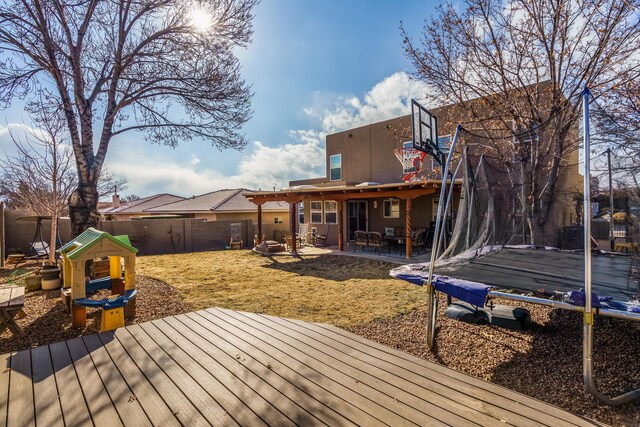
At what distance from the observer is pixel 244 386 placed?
8.71 ft

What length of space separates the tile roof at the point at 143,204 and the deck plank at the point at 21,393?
2024 centimetres

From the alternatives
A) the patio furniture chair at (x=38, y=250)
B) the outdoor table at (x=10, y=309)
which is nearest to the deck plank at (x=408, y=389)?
the outdoor table at (x=10, y=309)

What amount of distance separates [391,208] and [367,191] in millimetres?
2761

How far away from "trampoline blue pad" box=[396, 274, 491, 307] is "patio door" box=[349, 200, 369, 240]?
35.7ft

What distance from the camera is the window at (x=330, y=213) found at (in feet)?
49.3

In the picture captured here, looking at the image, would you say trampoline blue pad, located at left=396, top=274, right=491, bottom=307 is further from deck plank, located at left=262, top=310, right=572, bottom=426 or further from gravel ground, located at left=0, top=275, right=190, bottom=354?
gravel ground, located at left=0, top=275, right=190, bottom=354

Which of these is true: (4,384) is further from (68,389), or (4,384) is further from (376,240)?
(376,240)

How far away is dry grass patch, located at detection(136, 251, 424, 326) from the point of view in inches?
207

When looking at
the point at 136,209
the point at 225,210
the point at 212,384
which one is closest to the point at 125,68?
the point at 212,384

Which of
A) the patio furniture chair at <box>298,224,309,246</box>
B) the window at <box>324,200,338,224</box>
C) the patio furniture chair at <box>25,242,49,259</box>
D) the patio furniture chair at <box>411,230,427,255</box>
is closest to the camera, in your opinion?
the patio furniture chair at <box>25,242,49,259</box>

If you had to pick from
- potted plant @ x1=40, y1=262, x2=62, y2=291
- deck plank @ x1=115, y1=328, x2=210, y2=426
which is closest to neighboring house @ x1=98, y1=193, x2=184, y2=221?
potted plant @ x1=40, y1=262, x2=62, y2=291

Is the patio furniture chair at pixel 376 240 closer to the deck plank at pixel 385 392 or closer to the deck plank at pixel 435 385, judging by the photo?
the deck plank at pixel 435 385

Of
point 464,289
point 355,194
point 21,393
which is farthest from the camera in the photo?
point 355,194

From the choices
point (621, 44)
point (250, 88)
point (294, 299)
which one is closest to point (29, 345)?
point (294, 299)
